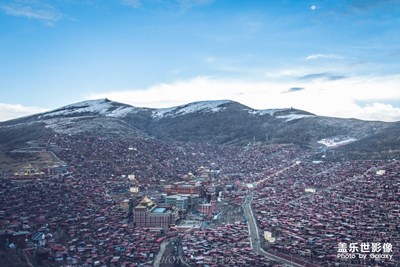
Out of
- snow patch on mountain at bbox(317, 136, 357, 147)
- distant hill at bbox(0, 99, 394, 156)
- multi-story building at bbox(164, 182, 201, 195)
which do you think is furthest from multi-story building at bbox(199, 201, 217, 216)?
snow patch on mountain at bbox(317, 136, 357, 147)

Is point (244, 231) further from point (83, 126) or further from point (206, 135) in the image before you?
point (206, 135)

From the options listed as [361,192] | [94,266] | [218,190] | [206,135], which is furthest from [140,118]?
[94,266]

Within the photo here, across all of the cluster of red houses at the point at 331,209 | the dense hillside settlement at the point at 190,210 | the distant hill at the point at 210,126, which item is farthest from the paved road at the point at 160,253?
the distant hill at the point at 210,126

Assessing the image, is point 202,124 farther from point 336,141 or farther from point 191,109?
point 336,141

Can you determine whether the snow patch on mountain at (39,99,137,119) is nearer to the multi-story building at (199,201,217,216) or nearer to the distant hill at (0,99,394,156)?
the distant hill at (0,99,394,156)

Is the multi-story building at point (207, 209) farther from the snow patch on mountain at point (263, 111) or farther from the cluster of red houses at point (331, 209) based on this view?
the snow patch on mountain at point (263, 111)

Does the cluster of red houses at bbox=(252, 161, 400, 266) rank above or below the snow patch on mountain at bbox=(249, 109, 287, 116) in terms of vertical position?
below

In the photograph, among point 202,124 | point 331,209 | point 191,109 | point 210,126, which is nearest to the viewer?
point 331,209

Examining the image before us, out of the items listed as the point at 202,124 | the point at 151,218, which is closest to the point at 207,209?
the point at 151,218
